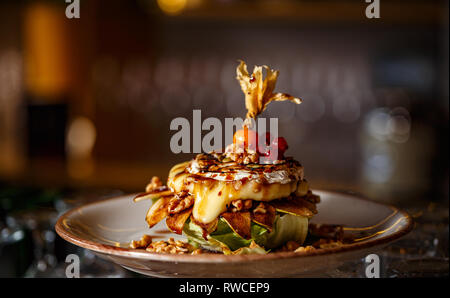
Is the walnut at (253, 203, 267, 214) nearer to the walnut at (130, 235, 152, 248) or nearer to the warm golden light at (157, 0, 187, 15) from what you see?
the walnut at (130, 235, 152, 248)

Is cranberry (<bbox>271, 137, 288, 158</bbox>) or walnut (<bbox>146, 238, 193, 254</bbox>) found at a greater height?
cranberry (<bbox>271, 137, 288, 158</bbox>)

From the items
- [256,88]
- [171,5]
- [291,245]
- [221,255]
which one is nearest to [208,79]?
[171,5]

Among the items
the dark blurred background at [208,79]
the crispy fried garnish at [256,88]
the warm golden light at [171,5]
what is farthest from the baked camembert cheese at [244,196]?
the warm golden light at [171,5]

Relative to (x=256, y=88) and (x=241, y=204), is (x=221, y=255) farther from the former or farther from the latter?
(x=256, y=88)

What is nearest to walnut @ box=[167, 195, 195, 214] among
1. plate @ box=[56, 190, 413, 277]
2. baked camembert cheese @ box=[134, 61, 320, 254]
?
baked camembert cheese @ box=[134, 61, 320, 254]

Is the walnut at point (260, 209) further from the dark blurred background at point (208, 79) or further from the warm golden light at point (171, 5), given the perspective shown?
the warm golden light at point (171, 5)
